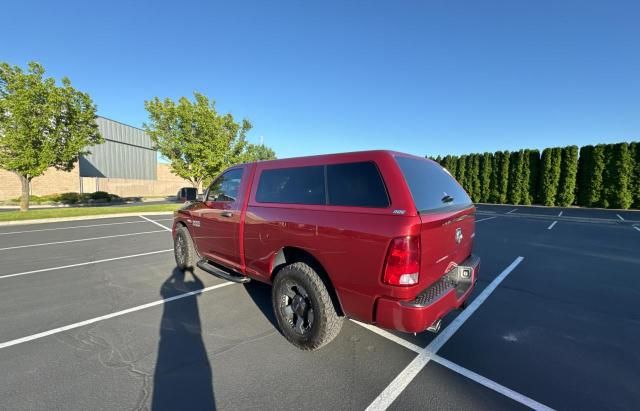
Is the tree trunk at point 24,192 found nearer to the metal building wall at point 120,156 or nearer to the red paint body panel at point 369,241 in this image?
the metal building wall at point 120,156

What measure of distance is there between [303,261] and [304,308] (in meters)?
0.48

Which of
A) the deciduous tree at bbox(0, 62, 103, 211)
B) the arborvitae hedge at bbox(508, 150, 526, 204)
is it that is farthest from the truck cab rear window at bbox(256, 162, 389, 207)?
the arborvitae hedge at bbox(508, 150, 526, 204)

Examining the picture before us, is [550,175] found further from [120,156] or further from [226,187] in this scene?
[120,156]

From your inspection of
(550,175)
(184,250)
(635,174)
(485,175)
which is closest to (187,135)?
(184,250)

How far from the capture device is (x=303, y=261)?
293 centimetres

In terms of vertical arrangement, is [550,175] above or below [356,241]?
above

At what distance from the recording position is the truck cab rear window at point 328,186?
8.24ft

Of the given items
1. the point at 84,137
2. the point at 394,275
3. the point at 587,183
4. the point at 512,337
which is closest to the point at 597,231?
the point at 512,337

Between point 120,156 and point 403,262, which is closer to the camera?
point 403,262

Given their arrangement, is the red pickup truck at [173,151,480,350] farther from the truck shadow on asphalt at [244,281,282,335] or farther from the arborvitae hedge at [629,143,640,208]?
the arborvitae hedge at [629,143,640,208]

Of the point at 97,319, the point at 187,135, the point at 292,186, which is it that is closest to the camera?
the point at 292,186

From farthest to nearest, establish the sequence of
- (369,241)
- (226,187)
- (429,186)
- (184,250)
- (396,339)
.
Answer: (184,250)
(226,187)
(396,339)
(429,186)
(369,241)

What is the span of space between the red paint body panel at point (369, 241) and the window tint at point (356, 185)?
0.19 feet

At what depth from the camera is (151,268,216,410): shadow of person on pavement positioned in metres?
2.15
